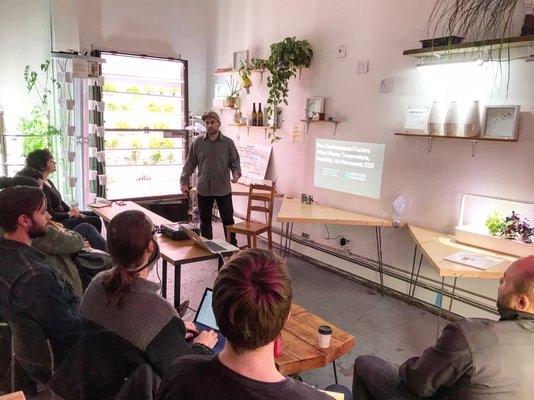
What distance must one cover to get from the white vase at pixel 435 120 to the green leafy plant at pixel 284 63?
1540 millimetres

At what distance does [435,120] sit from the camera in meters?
3.27

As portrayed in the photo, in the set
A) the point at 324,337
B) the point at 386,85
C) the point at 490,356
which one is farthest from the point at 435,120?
the point at 490,356

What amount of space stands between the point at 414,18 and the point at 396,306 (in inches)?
92.4

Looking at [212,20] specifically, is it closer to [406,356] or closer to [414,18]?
[414,18]

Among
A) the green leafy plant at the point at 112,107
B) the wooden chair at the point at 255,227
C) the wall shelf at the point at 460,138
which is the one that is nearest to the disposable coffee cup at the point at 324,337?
the wall shelf at the point at 460,138

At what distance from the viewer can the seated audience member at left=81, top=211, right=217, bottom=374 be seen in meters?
1.37

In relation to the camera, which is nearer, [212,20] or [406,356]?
[406,356]

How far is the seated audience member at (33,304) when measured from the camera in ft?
5.25

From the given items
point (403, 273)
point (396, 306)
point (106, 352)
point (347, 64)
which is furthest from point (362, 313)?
point (106, 352)

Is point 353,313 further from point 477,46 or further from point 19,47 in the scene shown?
point 19,47

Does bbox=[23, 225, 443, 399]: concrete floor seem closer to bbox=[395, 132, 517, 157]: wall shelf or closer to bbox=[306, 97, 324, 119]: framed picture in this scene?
bbox=[395, 132, 517, 157]: wall shelf

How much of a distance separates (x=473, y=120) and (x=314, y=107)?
1.67 meters

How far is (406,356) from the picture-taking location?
285 cm

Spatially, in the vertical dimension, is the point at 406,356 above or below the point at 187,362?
below
